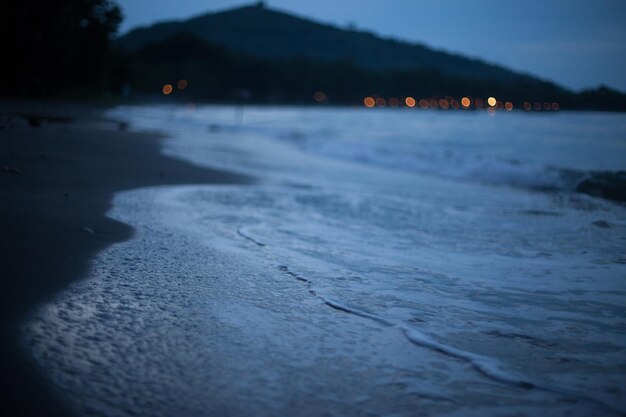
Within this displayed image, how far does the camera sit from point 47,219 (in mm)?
3627

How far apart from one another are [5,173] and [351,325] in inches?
188

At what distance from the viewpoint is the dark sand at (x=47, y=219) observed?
1.59m

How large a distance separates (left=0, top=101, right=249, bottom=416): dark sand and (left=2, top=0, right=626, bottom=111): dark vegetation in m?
17.3

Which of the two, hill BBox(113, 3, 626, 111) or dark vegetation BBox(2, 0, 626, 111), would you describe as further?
hill BBox(113, 3, 626, 111)

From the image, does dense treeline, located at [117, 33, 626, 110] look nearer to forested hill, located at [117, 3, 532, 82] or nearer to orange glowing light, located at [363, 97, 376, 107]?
orange glowing light, located at [363, 97, 376, 107]

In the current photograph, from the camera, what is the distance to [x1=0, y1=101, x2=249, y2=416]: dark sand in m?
1.59

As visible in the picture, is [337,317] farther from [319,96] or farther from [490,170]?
[319,96]

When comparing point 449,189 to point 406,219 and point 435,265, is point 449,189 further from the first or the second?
point 435,265

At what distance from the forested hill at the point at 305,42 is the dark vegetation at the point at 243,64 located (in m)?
0.41

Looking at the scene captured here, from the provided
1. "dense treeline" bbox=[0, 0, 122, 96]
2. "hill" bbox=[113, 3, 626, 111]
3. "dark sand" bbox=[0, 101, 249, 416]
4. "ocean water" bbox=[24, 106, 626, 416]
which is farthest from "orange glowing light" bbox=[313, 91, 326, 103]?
"ocean water" bbox=[24, 106, 626, 416]

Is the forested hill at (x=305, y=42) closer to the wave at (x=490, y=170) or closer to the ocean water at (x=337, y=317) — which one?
the wave at (x=490, y=170)

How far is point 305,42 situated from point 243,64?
5830 centimetres

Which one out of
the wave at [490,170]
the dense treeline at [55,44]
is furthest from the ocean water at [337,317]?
the dense treeline at [55,44]

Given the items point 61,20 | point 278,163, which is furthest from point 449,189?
point 61,20
